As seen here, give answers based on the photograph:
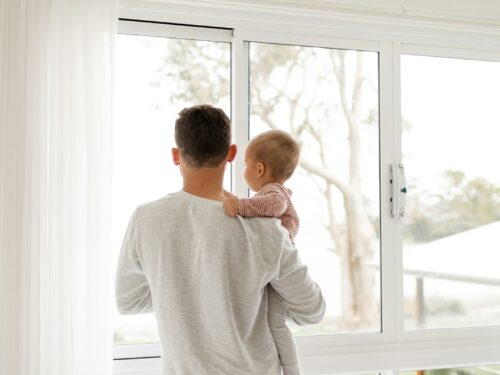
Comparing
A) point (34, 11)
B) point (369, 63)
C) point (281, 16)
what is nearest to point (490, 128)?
point (369, 63)

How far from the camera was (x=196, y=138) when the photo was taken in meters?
1.44

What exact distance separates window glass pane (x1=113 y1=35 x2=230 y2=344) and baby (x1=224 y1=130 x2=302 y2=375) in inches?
27.4

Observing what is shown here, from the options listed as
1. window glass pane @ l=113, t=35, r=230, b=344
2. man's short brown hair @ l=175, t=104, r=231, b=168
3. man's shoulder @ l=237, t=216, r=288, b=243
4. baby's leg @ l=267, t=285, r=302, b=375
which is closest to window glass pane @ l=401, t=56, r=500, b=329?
window glass pane @ l=113, t=35, r=230, b=344

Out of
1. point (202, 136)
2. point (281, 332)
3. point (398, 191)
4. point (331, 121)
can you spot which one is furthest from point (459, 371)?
point (202, 136)

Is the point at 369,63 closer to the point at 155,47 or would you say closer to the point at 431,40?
the point at 431,40

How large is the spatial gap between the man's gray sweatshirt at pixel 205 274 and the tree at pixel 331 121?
1075mm

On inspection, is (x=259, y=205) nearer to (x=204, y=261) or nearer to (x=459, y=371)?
(x=204, y=261)

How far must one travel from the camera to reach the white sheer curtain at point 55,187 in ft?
6.24

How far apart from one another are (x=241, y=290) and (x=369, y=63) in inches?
59.2

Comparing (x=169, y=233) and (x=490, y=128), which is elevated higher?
(x=490, y=128)

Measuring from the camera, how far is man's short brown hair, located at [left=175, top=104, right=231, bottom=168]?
1440mm

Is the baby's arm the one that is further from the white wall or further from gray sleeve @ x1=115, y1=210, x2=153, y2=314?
the white wall

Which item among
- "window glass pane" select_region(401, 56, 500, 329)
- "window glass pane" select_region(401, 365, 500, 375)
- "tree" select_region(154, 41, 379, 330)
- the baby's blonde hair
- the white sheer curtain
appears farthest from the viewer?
"window glass pane" select_region(401, 365, 500, 375)

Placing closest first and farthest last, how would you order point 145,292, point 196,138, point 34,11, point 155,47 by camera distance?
point 196,138 → point 145,292 → point 34,11 → point 155,47
